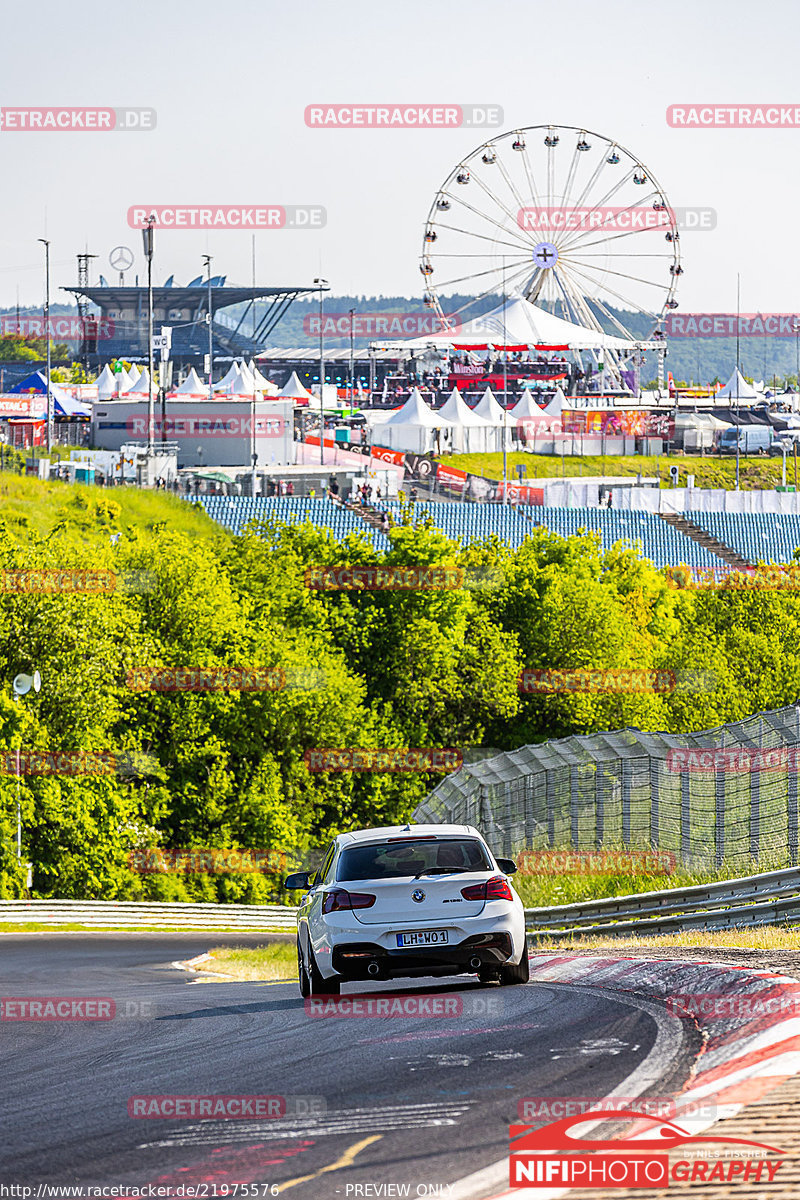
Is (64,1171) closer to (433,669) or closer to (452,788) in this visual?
(452,788)

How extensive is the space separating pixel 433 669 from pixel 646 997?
41.5 metres

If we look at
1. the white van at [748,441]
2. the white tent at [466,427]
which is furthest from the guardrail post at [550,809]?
the white van at [748,441]

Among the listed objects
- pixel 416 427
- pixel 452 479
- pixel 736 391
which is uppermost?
pixel 736 391

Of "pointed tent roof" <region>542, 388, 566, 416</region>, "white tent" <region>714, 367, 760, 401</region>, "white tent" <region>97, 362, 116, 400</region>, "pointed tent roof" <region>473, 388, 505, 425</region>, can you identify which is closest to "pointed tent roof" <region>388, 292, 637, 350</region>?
"white tent" <region>714, 367, 760, 401</region>

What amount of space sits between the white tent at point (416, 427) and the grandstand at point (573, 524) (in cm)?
2673

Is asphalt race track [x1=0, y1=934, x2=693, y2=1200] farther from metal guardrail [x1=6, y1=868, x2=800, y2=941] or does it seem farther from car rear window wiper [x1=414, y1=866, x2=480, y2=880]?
metal guardrail [x1=6, y1=868, x2=800, y2=941]

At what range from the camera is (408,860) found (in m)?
12.3

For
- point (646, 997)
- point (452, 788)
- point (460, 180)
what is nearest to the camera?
point (646, 997)

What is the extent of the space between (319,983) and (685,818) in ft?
31.4

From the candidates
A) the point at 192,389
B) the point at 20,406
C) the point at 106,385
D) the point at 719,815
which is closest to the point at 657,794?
the point at 719,815

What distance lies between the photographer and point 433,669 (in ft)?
172

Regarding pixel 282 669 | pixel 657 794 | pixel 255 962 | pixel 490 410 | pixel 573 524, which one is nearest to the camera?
pixel 657 794

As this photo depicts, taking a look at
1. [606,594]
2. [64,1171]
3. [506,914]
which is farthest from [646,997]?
[606,594]

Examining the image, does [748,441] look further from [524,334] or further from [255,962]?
[255,962]
